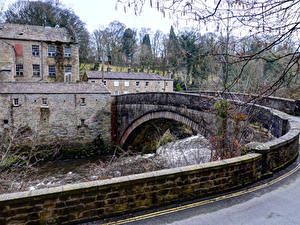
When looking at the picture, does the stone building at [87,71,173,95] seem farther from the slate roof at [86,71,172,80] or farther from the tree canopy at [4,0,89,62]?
the tree canopy at [4,0,89,62]

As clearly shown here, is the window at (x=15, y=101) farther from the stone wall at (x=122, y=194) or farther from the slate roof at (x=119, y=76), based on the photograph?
the stone wall at (x=122, y=194)

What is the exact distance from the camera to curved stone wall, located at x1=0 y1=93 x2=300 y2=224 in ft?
12.4

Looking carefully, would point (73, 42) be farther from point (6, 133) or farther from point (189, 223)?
point (189, 223)

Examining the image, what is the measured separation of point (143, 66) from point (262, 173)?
45.9 metres

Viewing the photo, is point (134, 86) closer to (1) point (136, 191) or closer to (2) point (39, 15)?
(2) point (39, 15)

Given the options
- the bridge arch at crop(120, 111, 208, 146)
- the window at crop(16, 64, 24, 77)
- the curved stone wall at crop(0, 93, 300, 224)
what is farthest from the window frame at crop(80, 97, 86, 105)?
the curved stone wall at crop(0, 93, 300, 224)

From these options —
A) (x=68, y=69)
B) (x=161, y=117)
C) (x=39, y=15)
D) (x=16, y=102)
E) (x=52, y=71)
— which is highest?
(x=39, y=15)

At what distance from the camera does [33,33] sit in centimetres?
2811

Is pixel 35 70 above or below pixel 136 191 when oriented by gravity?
above

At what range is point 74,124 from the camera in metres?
21.3

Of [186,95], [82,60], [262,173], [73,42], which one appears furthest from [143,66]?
[262,173]

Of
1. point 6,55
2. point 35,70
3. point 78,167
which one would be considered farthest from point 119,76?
point 78,167

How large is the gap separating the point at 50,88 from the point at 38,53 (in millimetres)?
9979

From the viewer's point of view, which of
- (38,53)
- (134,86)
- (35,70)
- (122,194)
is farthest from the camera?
(134,86)
